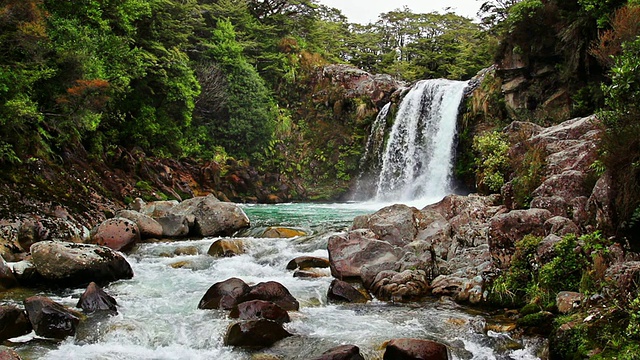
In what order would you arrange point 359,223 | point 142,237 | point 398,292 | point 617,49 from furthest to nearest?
point 142,237
point 359,223
point 617,49
point 398,292

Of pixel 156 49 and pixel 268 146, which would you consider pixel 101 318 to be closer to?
pixel 156 49

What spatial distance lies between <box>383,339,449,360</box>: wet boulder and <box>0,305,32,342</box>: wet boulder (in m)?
5.14

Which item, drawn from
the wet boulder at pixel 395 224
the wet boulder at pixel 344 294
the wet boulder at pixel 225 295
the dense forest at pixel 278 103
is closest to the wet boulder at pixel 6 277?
the dense forest at pixel 278 103

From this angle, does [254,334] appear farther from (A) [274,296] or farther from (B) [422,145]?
(B) [422,145]

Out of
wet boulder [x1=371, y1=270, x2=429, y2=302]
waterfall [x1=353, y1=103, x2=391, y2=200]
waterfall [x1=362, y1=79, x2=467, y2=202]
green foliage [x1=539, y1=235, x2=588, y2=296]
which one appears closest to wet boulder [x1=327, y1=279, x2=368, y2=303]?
wet boulder [x1=371, y1=270, x2=429, y2=302]

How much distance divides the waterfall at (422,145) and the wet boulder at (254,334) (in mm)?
17111

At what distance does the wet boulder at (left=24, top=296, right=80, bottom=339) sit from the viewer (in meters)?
6.68

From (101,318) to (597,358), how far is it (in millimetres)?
6929

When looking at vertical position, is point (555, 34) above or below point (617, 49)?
above

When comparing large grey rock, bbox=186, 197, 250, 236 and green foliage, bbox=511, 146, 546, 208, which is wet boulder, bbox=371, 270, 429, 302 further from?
large grey rock, bbox=186, 197, 250, 236

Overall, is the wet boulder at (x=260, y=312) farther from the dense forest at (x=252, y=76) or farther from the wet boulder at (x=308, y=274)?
the dense forest at (x=252, y=76)

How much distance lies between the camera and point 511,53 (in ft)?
63.7

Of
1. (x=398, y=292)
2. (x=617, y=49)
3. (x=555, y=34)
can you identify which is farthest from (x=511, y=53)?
(x=398, y=292)

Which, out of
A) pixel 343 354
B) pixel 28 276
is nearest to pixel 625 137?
pixel 343 354
